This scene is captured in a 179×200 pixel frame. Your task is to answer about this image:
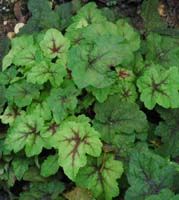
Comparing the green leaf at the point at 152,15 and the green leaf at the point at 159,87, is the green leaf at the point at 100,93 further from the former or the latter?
the green leaf at the point at 152,15

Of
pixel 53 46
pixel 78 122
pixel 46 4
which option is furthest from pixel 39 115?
pixel 46 4

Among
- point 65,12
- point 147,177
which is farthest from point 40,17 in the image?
point 147,177

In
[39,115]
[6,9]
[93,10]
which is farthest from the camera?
[6,9]

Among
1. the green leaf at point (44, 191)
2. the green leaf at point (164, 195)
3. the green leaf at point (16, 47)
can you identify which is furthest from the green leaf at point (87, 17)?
the green leaf at point (164, 195)

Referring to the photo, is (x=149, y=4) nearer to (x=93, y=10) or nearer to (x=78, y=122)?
(x=93, y=10)

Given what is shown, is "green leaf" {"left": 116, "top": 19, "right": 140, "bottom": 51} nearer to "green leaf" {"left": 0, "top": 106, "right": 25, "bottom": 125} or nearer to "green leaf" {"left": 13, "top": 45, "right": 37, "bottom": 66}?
"green leaf" {"left": 13, "top": 45, "right": 37, "bottom": 66}
